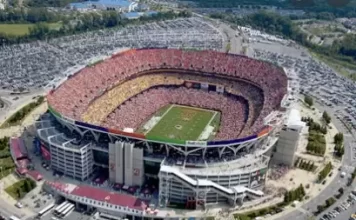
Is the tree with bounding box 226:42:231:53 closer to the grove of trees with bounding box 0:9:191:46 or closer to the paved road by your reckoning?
the grove of trees with bounding box 0:9:191:46

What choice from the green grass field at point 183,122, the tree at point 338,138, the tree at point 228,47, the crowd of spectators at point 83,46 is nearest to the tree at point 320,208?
the tree at point 338,138

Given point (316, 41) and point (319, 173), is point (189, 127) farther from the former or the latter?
point (316, 41)

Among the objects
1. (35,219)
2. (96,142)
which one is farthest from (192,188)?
(35,219)

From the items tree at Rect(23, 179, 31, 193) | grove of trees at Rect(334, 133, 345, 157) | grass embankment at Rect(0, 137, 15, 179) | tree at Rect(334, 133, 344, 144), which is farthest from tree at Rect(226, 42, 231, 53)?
tree at Rect(23, 179, 31, 193)

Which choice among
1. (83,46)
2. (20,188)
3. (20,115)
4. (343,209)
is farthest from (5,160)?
(83,46)

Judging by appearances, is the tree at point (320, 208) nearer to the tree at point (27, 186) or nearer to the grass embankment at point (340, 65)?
the tree at point (27, 186)

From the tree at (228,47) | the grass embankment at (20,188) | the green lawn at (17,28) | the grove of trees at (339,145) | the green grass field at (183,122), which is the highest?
the tree at (228,47)

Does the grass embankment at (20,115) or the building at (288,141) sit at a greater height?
the building at (288,141)
